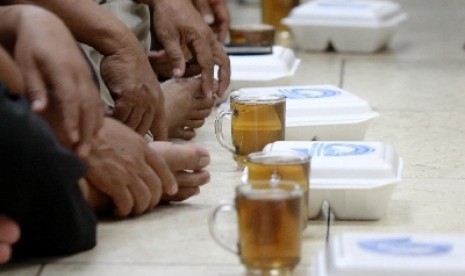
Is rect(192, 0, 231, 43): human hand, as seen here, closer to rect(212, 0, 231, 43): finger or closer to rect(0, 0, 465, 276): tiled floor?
rect(212, 0, 231, 43): finger

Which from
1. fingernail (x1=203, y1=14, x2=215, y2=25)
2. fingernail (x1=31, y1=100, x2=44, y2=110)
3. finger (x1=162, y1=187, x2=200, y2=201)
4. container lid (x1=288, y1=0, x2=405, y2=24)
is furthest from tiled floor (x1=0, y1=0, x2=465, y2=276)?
fingernail (x1=203, y1=14, x2=215, y2=25)

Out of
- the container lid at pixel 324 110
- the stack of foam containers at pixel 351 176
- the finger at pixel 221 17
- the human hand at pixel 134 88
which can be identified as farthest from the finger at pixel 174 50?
the finger at pixel 221 17

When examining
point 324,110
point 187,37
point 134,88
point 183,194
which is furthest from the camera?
point 187,37

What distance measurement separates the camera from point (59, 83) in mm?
1404

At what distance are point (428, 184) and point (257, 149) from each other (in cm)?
30

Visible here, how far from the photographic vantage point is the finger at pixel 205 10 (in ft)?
8.79

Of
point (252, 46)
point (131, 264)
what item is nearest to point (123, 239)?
point (131, 264)

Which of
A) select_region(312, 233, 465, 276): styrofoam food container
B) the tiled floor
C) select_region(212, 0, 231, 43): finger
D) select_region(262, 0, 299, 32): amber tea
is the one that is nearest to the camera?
select_region(312, 233, 465, 276): styrofoam food container

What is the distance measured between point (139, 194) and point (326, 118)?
53cm

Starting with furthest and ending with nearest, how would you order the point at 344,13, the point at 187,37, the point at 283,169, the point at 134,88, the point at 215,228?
the point at 344,13 < the point at 187,37 < the point at 134,88 < the point at 283,169 < the point at 215,228

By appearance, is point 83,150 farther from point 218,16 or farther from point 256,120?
point 218,16

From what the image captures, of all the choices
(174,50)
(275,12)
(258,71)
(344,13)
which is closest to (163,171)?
(174,50)

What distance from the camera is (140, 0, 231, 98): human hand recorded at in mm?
2166

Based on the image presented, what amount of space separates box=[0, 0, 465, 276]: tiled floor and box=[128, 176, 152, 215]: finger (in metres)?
0.02
